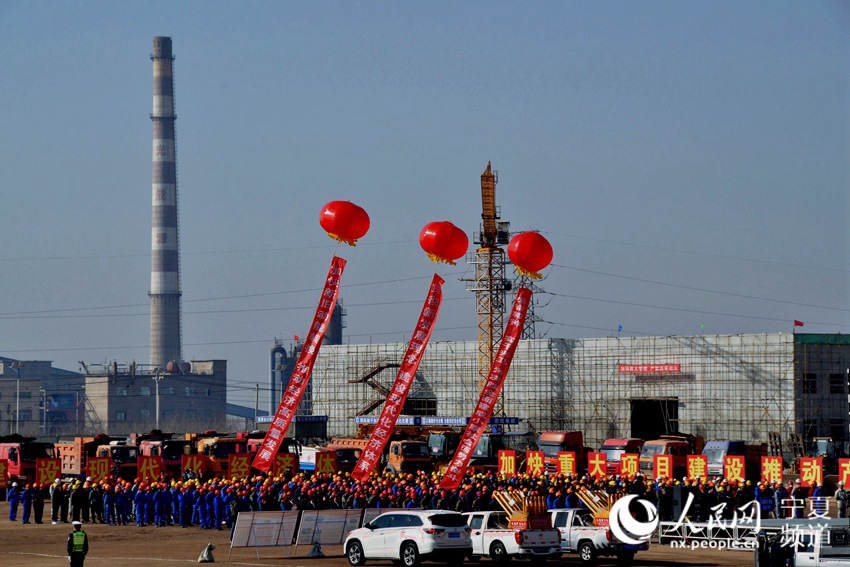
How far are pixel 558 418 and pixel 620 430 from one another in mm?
5067

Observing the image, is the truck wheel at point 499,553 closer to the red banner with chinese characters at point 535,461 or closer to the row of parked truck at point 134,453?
the red banner with chinese characters at point 535,461

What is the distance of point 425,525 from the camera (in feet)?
91.5

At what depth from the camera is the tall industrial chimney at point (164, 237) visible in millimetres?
165625

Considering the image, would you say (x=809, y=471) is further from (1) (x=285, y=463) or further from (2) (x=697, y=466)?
(1) (x=285, y=463)

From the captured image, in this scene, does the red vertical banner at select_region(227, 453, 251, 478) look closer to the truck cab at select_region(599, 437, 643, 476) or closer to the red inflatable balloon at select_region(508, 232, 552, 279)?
the truck cab at select_region(599, 437, 643, 476)

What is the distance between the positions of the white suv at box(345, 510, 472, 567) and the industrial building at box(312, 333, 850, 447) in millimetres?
46114

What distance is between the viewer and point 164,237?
16562 cm

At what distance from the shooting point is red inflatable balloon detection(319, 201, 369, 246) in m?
38.8

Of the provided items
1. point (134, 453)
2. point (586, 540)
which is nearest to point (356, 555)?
point (586, 540)

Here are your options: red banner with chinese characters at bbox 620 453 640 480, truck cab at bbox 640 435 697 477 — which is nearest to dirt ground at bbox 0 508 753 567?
red banner with chinese characters at bbox 620 453 640 480

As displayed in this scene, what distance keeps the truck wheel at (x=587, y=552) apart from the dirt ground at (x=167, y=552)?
53 cm

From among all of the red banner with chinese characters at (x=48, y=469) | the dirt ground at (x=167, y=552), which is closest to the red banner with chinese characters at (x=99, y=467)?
the red banner with chinese characters at (x=48, y=469)

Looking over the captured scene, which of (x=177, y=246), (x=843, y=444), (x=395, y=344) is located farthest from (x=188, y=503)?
(x=177, y=246)

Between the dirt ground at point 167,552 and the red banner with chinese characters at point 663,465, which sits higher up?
the red banner with chinese characters at point 663,465
